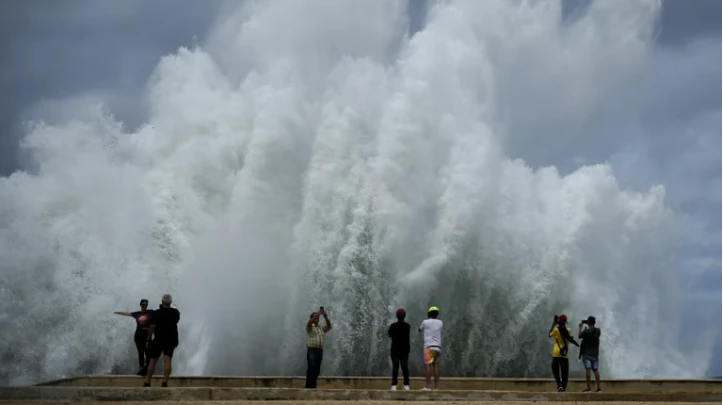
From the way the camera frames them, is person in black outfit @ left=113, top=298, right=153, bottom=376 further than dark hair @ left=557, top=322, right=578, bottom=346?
Yes

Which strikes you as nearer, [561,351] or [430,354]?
[430,354]

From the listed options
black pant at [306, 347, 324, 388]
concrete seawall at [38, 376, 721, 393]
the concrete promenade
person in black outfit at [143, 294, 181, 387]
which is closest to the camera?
the concrete promenade

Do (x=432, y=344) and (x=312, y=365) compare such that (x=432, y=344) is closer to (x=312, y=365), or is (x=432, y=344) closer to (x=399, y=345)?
(x=399, y=345)

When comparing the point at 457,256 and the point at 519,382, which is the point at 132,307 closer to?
the point at 457,256

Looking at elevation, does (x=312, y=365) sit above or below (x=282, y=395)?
above

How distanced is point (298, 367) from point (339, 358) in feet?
4.11

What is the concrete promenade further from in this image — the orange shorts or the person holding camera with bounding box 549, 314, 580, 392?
the person holding camera with bounding box 549, 314, 580, 392

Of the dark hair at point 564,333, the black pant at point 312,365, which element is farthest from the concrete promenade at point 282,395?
the dark hair at point 564,333

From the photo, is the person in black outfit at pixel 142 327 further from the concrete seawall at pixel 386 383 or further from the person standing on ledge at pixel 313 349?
the person standing on ledge at pixel 313 349

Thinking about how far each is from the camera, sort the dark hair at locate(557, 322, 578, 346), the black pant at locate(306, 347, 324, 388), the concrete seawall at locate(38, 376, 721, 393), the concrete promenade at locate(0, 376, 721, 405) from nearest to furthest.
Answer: the concrete promenade at locate(0, 376, 721, 405)
the black pant at locate(306, 347, 324, 388)
the dark hair at locate(557, 322, 578, 346)
the concrete seawall at locate(38, 376, 721, 393)

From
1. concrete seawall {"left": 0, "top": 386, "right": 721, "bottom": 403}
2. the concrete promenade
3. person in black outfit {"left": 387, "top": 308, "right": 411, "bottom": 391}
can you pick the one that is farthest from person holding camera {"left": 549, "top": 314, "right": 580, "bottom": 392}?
person in black outfit {"left": 387, "top": 308, "right": 411, "bottom": 391}

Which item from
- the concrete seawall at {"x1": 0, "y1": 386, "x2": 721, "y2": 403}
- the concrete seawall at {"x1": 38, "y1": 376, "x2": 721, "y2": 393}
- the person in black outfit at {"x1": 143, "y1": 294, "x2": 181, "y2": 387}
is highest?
the person in black outfit at {"x1": 143, "y1": 294, "x2": 181, "y2": 387}

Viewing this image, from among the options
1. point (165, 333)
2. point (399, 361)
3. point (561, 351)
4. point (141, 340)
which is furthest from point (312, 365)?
point (561, 351)

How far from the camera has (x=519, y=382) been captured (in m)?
19.3
